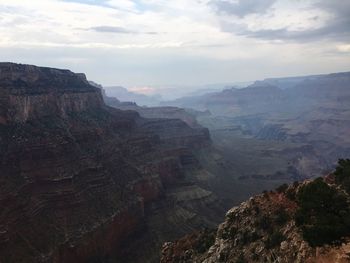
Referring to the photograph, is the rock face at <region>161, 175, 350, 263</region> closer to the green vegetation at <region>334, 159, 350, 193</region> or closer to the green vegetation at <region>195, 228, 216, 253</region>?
the green vegetation at <region>195, 228, 216, 253</region>

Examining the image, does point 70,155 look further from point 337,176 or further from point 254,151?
point 254,151

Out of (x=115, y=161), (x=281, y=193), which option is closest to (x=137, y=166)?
(x=115, y=161)

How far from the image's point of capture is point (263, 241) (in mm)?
36969

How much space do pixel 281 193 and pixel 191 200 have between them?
67.2 metres

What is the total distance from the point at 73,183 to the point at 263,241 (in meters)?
42.6

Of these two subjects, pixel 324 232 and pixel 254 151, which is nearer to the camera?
pixel 324 232

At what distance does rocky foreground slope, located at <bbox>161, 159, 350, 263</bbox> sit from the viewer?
98.7 ft

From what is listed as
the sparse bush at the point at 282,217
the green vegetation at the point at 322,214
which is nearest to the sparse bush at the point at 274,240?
the sparse bush at the point at 282,217

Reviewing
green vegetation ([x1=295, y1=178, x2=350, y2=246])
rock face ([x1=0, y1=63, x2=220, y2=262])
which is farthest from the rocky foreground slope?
rock face ([x1=0, y1=63, x2=220, y2=262])

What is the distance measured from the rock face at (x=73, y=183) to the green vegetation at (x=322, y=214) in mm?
36419

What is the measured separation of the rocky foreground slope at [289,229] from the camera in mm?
30078

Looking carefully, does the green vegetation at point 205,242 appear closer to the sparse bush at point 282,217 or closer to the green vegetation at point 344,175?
the sparse bush at point 282,217

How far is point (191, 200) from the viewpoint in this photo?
108 meters

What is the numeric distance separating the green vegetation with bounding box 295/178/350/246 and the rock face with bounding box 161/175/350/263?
0.30 meters
